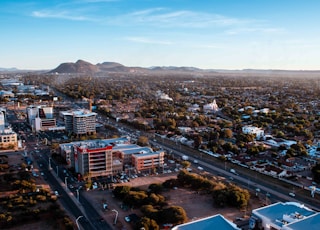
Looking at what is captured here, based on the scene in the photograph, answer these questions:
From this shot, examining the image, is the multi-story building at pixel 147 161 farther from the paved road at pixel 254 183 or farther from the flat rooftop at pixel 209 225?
the flat rooftop at pixel 209 225

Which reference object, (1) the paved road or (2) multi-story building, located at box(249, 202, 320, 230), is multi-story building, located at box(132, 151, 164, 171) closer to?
(1) the paved road

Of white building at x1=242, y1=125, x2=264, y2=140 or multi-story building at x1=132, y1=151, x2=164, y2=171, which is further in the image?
white building at x1=242, y1=125, x2=264, y2=140

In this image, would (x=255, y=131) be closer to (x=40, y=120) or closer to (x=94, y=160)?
(x=94, y=160)

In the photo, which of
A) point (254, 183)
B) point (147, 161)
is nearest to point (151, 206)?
point (147, 161)

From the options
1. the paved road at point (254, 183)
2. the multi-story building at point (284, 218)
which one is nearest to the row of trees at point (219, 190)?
the paved road at point (254, 183)

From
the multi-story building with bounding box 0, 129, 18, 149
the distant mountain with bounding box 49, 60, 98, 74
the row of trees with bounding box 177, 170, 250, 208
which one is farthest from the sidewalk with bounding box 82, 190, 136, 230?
the distant mountain with bounding box 49, 60, 98, 74
